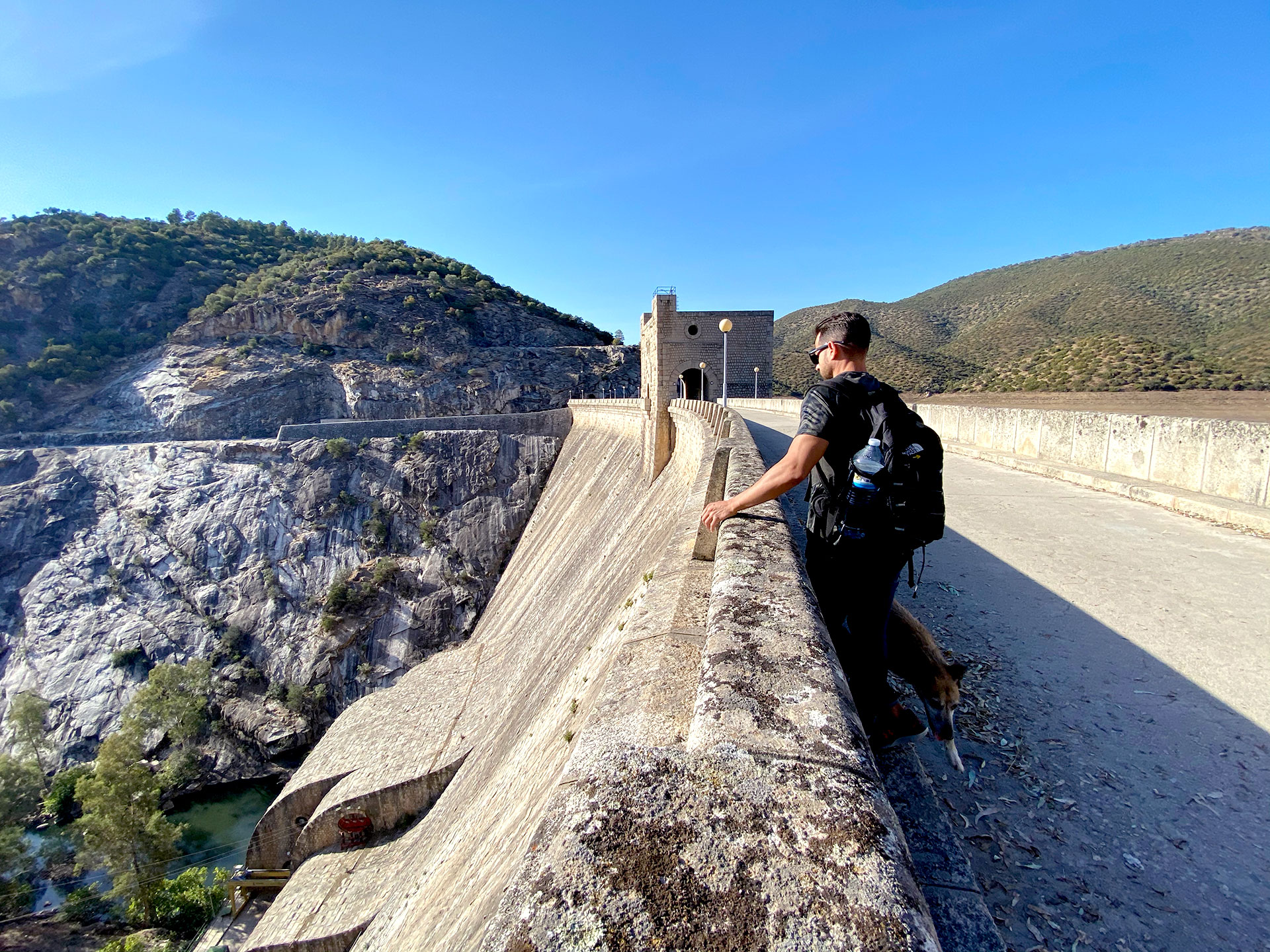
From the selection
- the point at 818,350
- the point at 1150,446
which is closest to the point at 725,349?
the point at 1150,446

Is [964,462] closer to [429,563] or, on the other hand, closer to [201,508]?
[429,563]

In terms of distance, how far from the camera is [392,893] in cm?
769

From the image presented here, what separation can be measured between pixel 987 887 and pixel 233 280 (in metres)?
67.9

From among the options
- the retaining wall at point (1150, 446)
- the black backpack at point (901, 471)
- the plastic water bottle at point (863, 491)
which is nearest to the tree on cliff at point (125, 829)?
the plastic water bottle at point (863, 491)

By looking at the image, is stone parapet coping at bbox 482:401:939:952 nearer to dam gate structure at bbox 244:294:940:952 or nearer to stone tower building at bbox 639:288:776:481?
dam gate structure at bbox 244:294:940:952

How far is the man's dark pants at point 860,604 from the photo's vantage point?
210cm

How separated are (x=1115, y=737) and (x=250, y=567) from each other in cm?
3115

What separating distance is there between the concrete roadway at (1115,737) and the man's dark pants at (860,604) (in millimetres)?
531

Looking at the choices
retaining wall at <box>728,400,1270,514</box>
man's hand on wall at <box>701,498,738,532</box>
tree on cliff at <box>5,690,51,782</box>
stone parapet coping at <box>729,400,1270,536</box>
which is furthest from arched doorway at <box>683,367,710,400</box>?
tree on cliff at <box>5,690,51,782</box>

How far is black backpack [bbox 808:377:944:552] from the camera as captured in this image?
1.94 metres

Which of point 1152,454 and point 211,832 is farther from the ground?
point 1152,454

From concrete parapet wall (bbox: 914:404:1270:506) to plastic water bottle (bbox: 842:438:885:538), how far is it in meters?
6.44

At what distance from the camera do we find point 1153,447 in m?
7.20

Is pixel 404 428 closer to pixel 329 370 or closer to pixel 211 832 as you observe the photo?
pixel 329 370
